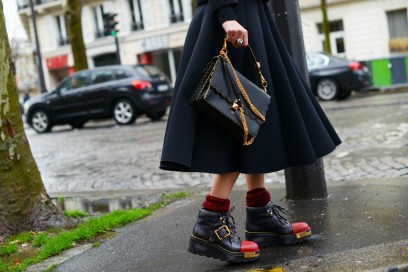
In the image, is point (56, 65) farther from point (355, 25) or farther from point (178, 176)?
point (178, 176)

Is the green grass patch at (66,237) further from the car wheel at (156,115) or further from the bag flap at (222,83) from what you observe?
the car wheel at (156,115)

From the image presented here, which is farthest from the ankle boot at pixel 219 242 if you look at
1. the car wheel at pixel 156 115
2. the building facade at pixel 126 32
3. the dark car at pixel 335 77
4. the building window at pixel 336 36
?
the building facade at pixel 126 32

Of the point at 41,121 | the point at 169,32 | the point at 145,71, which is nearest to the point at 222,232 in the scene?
the point at 145,71

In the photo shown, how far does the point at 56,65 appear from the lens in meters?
41.3

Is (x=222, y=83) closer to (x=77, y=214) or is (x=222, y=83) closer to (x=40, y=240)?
(x=40, y=240)

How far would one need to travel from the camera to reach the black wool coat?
9.78 ft

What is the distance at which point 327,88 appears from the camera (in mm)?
18203

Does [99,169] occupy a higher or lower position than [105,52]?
lower

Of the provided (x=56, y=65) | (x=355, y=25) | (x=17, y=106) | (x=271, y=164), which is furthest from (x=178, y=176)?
(x=56, y=65)

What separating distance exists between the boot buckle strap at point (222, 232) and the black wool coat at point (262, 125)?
0.99 ft

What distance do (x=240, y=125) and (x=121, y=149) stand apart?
7680 millimetres

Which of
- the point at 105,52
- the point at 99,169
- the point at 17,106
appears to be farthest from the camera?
the point at 105,52

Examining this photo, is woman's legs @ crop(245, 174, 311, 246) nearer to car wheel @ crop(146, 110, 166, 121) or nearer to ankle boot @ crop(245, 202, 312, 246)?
ankle boot @ crop(245, 202, 312, 246)

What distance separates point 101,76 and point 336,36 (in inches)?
679
